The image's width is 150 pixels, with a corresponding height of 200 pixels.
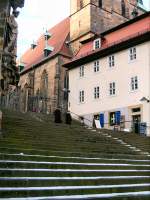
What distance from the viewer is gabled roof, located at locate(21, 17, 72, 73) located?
47812 mm

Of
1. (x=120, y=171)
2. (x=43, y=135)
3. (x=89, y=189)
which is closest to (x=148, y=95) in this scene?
(x=43, y=135)

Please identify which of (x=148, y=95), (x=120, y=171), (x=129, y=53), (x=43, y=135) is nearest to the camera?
(x=120, y=171)

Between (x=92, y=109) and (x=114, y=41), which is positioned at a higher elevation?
(x=114, y=41)

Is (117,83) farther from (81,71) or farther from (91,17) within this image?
(91,17)

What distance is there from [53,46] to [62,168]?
131ft

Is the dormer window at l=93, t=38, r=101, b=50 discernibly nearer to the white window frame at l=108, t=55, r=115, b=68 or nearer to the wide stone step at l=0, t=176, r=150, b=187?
the white window frame at l=108, t=55, r=115, b=68

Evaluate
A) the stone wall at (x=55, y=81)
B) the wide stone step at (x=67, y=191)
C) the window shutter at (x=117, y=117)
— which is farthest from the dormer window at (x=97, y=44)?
the wide stone step at (x=67, y=191)

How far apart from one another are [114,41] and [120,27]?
1.43 metres

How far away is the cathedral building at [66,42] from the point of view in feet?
149

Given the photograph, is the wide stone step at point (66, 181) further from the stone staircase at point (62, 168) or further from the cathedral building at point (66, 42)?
the cathedral building at point (66, 42)

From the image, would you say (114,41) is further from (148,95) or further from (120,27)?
(148,95)

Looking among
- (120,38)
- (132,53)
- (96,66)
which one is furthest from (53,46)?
(132,53)

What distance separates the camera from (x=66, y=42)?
4909 cm

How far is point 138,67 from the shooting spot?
30781 mm
